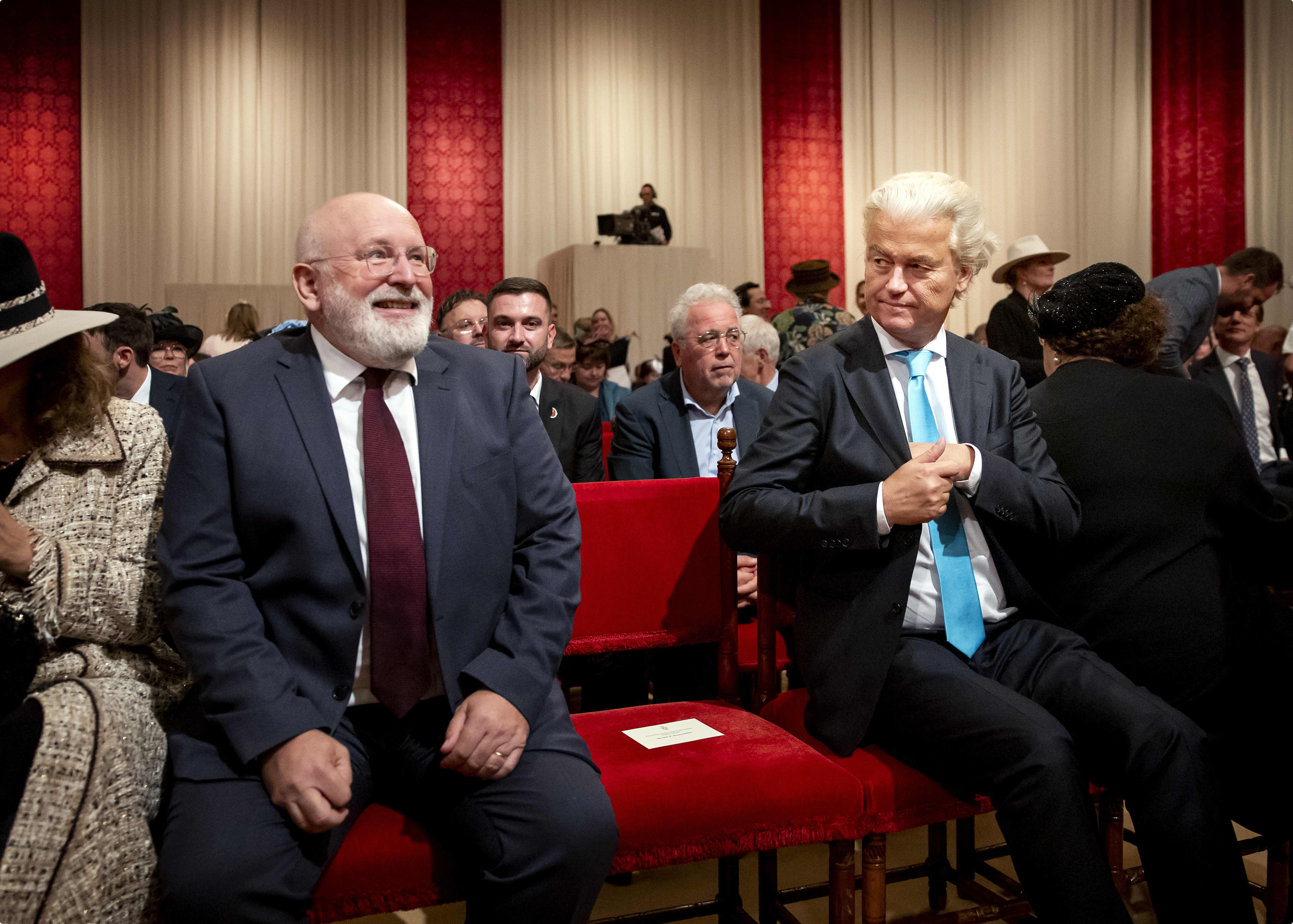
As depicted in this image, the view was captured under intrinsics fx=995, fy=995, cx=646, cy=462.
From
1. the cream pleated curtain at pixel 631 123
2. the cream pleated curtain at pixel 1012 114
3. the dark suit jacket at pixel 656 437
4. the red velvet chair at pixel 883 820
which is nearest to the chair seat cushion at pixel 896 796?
the red velvet chair at pixel 883 820

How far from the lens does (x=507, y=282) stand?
347cm

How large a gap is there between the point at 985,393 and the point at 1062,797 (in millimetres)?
811

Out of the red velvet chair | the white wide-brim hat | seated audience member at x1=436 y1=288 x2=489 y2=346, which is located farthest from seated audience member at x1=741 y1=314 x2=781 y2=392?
the red velvet chair

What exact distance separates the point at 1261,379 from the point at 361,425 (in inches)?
174

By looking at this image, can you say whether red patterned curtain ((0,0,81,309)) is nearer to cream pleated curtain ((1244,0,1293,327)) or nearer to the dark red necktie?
the dark red necktie

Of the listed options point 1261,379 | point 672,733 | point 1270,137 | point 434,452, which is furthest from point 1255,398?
point 1270,137

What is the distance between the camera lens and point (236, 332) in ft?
20.8

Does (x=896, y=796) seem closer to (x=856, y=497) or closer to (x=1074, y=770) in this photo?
(x=1074, y=770)

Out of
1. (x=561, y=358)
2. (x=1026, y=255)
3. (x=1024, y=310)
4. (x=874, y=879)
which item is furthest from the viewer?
(x=561, y=358)

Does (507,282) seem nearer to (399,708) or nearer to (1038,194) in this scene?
(399,708)

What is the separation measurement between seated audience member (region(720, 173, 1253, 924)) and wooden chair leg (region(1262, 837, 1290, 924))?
584 millimetres

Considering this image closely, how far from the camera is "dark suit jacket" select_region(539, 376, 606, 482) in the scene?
339 centimetres

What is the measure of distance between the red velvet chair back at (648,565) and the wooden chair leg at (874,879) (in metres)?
0.61

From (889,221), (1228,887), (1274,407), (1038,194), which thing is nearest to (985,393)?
(889,221)
